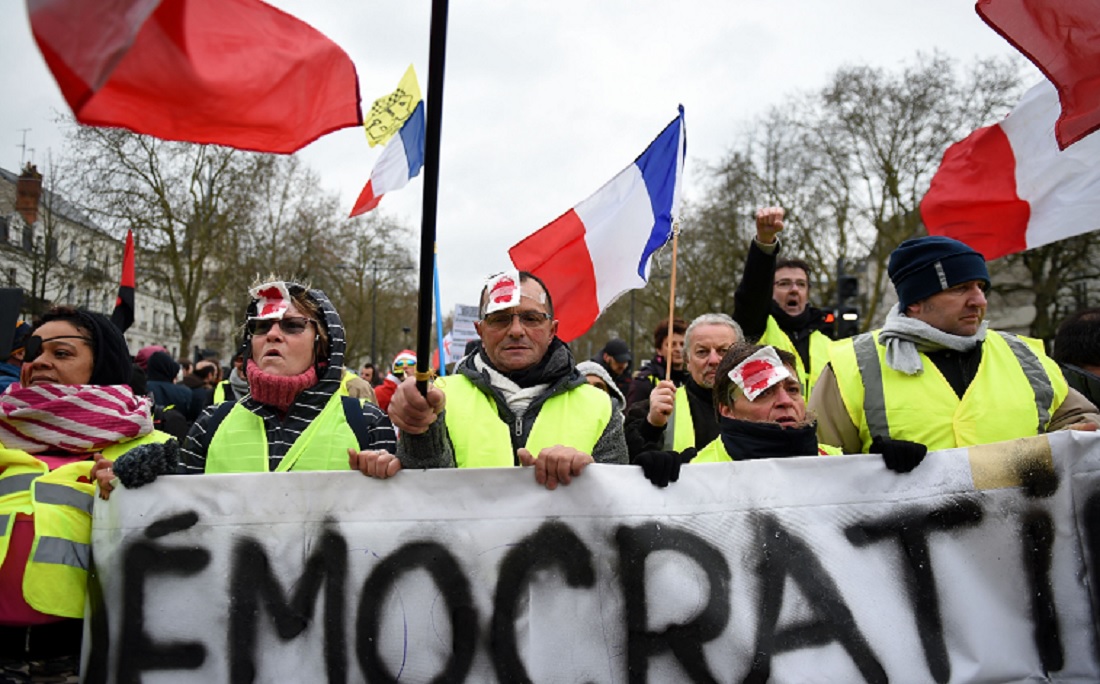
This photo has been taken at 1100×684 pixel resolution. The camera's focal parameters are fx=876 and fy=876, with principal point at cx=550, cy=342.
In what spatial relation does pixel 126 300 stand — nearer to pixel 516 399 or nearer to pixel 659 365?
pixel 516 399

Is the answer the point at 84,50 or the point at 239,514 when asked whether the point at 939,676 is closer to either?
the point at 239,514

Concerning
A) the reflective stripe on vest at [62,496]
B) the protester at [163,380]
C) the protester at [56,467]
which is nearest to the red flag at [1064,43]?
the protester at [56,467]

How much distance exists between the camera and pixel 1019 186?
4.16 m

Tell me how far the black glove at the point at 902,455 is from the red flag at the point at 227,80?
1767 millimetres

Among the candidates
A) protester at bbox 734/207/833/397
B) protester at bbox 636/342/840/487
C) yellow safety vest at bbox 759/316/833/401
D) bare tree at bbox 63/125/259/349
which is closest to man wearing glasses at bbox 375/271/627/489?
protester at bbox 636/342/840/487

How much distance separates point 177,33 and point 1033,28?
295 cm

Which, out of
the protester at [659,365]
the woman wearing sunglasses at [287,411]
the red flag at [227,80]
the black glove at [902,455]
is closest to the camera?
the red flag at [227,80]

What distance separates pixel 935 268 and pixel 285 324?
7.26ft

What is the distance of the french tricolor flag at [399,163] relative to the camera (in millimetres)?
5812

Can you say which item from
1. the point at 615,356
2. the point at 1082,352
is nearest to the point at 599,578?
the point at 1082,352

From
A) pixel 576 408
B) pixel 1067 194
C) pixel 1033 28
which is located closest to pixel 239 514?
pixel 576 408

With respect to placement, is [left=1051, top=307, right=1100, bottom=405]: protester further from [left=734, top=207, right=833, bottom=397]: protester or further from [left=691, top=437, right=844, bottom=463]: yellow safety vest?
[left=691, top=437, right=844, bottom=463]: yellow safety vest

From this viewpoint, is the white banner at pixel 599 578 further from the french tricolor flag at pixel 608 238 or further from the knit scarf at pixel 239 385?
the knit scarf at pixel 239 385

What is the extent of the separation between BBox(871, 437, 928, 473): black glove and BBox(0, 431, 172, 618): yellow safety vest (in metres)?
2.31
